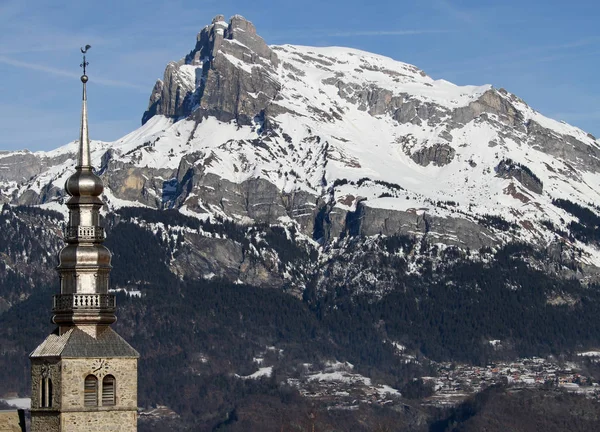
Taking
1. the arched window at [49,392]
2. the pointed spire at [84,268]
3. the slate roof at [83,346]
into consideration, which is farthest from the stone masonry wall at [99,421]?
the pointed spire at [84,268]

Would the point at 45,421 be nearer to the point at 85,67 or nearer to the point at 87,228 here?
the point at 87,228

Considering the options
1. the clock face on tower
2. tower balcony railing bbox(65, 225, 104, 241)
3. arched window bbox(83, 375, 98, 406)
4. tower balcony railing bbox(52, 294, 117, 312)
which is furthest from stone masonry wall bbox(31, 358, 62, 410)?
tower balcony railing bbox(65, 225, 104, 241)

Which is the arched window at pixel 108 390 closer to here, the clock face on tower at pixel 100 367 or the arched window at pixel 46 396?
the clock face on tower at pixel 100 367

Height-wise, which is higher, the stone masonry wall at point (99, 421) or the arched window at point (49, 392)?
the arched window at point (49, 392)

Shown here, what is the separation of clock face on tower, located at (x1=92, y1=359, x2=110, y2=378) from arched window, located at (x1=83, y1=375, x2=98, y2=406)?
0.36m

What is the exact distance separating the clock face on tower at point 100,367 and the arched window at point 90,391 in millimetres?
363

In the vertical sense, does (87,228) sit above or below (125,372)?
above

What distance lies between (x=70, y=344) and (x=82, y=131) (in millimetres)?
14113

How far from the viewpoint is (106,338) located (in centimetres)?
13500

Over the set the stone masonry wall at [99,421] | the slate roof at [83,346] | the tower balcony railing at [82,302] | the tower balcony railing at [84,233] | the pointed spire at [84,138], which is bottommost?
the stone masonry wall at [99,421]

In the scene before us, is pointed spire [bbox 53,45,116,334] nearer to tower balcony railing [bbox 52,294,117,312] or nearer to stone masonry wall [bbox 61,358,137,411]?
tower balcony railing [bbox 52,294,117,312]

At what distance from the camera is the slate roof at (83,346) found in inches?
5256

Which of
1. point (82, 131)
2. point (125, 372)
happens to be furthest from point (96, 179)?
point (125, 372)

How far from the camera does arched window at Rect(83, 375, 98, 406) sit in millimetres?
133125
